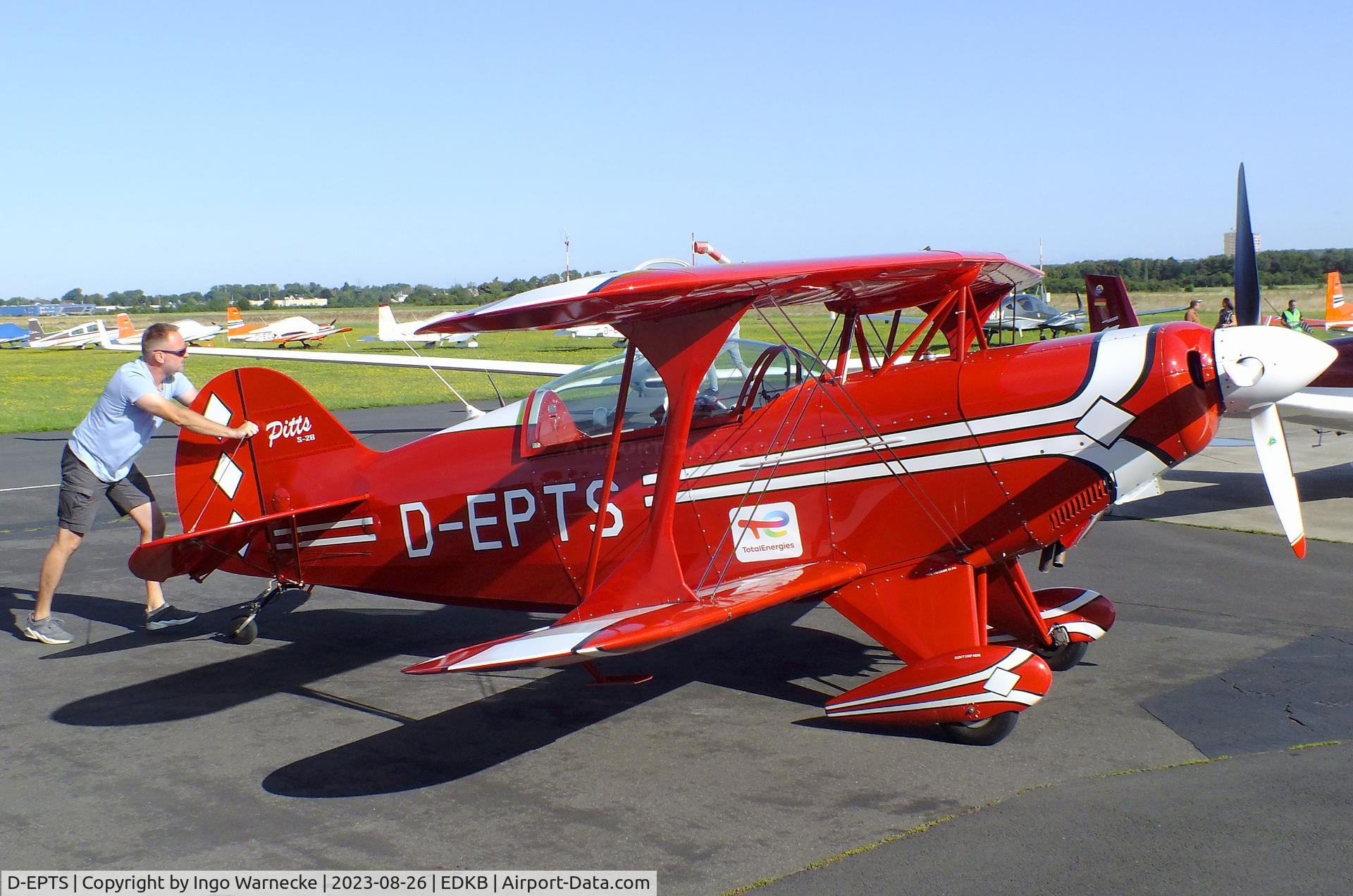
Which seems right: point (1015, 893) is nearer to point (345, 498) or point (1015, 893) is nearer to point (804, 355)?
point (804, 355)

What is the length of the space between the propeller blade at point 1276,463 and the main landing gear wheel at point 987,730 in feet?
5.27

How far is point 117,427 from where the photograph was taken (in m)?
6.78

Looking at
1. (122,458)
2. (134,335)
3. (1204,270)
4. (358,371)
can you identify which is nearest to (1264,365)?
(122,458)

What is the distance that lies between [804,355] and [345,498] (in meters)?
2.83

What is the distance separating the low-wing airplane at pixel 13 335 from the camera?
59.1 metres

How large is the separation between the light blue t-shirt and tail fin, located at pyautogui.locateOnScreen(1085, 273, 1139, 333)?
7.60m

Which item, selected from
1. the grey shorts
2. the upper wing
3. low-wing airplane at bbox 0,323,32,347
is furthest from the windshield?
low-wing airplane at bbox 0,323,32,347

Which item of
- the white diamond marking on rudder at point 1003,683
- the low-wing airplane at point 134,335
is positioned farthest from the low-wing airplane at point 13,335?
the white diamond marking on rudder at point 1003,683

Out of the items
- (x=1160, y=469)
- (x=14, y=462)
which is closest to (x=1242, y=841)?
(x=1160, y=469)

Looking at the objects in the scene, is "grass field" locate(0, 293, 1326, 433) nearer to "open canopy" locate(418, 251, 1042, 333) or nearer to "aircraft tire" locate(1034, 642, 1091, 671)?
"open canopy" locate(418, 251, 1042, 333)

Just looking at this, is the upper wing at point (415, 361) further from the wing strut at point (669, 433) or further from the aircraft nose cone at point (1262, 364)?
the aircraft nose cone at point (1262, 364)

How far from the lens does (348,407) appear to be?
78.3 ft

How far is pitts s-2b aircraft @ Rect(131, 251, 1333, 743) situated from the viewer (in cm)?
484

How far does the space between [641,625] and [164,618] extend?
159 inches
